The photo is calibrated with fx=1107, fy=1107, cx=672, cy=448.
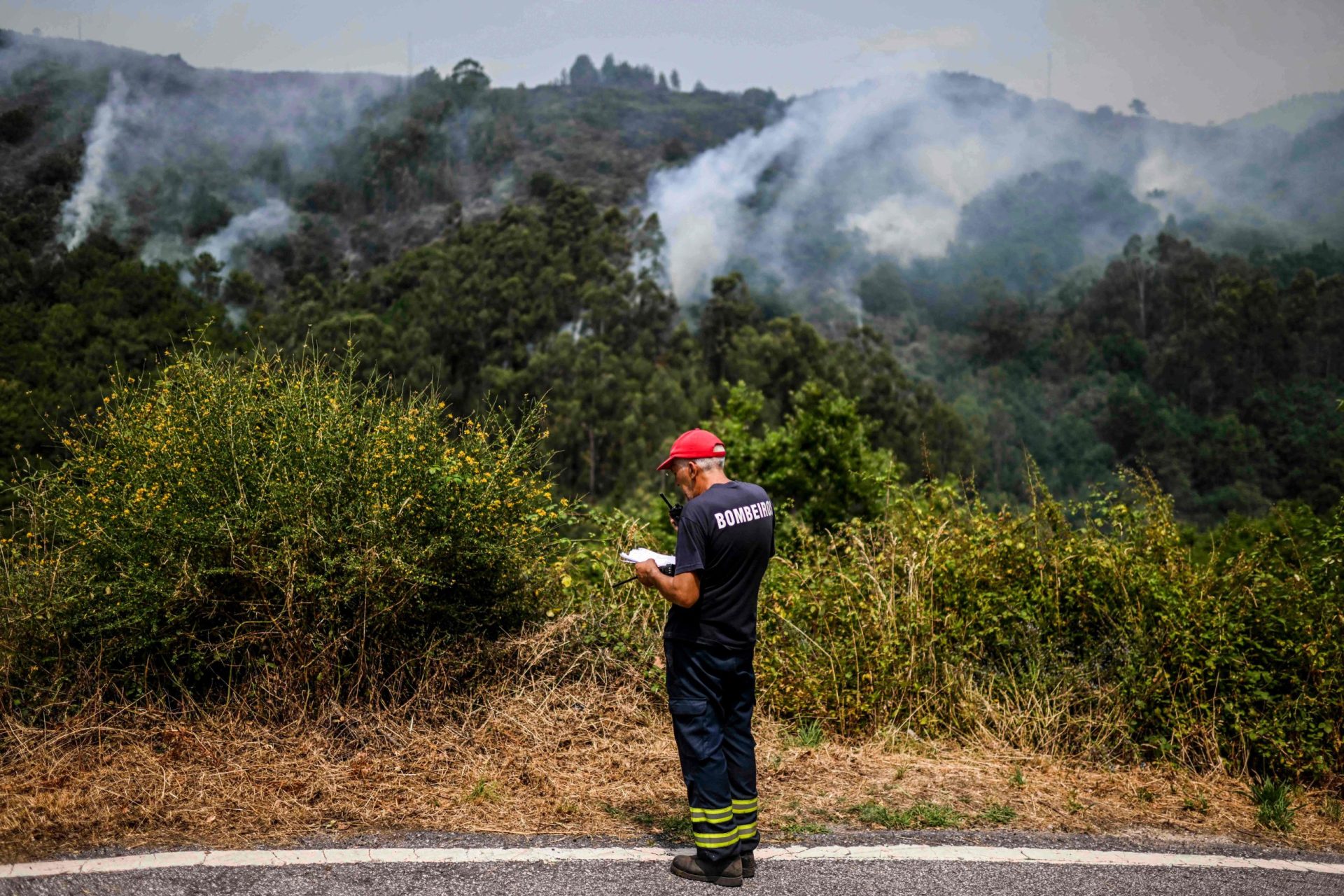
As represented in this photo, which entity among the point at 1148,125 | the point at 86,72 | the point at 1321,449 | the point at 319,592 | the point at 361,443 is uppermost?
the point at 1148,125

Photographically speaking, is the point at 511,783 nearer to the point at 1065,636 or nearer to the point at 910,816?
the point at 910,816

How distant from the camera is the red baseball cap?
157 inches

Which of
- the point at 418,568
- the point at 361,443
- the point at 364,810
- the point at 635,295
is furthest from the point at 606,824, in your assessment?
the point at 635,295

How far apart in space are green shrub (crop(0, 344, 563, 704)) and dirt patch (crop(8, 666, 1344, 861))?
0.91 feet

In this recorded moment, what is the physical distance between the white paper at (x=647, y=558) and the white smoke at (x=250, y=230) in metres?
82.8

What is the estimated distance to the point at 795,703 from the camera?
5.57 meters

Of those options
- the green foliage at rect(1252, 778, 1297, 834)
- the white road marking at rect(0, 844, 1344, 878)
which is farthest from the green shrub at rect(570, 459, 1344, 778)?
the white road marking at rect(0, 844, 1344, 878)

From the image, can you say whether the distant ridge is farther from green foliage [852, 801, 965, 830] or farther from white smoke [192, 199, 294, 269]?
green foliage [852, 801, 965, 830]

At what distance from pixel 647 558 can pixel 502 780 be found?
4.65ft

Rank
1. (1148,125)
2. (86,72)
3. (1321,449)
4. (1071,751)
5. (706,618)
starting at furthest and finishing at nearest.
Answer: (1148,125), (86,72), (1321,449), (1071,751), (706,618)

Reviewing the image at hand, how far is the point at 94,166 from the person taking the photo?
72.2 metres

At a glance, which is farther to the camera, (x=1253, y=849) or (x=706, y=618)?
(x=1253, y=849)

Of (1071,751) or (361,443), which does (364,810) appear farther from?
(1071,751)

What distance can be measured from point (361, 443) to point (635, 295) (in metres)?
47.1
